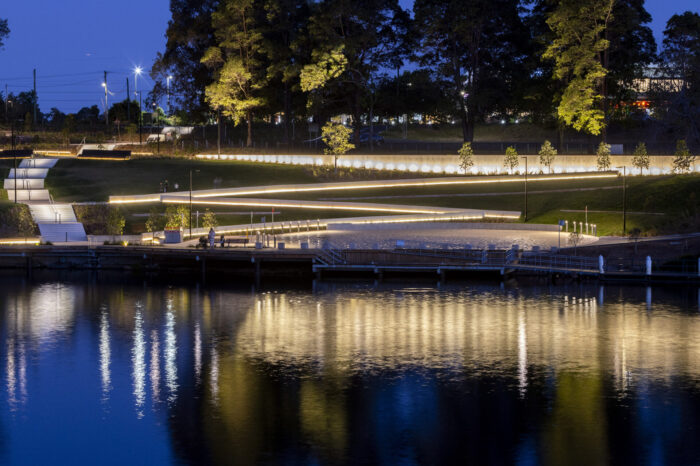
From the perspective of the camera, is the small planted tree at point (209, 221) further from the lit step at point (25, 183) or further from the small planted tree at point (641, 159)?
the small planted tree at point (641, 159)

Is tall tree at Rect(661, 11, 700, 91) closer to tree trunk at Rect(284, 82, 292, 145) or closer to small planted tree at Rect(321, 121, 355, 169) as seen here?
small planted tree at Rect(321, 121, 355, 169)

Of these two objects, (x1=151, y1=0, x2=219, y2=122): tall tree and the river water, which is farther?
(x1=151, y1=0, x2=219, y2=122): tall tree

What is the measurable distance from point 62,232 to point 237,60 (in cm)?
4240

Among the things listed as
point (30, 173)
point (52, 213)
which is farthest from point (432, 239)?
point (30, 173)

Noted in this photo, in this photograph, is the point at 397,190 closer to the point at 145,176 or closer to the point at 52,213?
the point at 145,176

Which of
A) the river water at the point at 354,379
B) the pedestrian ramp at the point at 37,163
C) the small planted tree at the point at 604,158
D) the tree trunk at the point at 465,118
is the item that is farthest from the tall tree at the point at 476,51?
the river water at the point at 354,379

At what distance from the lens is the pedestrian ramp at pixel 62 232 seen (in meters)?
78.9

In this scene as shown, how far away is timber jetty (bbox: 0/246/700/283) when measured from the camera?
6575cm

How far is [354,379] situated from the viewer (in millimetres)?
38500

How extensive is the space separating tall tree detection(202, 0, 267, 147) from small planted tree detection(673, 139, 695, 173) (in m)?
50.1

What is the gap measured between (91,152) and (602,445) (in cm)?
9626

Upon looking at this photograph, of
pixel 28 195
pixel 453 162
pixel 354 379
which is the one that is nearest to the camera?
→ pixel 354 379

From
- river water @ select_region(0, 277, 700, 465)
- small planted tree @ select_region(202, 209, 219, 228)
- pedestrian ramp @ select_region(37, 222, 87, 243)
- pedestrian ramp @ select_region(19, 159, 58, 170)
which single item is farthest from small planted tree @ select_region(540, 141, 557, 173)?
pedestrian ramp @ select_region(19, 159, 58, 170)

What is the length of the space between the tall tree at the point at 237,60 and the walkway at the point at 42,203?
22275 millimetres
